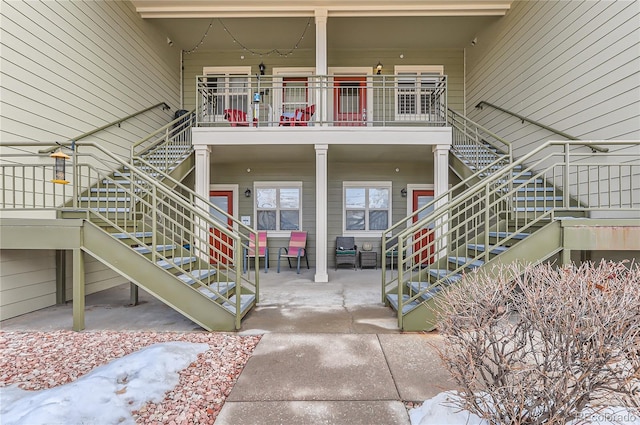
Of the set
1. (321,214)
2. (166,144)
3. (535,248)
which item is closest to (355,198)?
(321,214)

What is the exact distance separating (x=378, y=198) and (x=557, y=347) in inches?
279

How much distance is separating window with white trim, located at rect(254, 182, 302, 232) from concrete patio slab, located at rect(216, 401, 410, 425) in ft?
20.9

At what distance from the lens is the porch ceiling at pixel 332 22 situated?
22.4ft

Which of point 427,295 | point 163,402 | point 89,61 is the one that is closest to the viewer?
point 163,402

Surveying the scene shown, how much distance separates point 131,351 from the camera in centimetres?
312

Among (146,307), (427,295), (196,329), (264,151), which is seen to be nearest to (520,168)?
(427,295)

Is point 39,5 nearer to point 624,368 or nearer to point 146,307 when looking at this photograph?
point 146,307

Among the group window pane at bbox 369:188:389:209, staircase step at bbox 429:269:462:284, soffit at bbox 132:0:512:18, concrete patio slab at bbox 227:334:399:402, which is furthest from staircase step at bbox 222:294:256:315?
soffit at bbox 132:0:512:18

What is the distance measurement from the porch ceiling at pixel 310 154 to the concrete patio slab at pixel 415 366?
176 inches

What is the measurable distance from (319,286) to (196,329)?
8.76ft

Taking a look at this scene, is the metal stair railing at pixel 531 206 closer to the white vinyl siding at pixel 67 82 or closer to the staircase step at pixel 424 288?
the staircase step at pixel 424 288

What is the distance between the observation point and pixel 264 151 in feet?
23.5

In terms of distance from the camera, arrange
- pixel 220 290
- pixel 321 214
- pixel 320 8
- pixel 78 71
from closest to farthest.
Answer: pixel 220 290 < pixel 78 71 < pixel 321 214 < pixel 320 8

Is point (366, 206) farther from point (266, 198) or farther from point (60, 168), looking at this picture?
point (60, 168)
